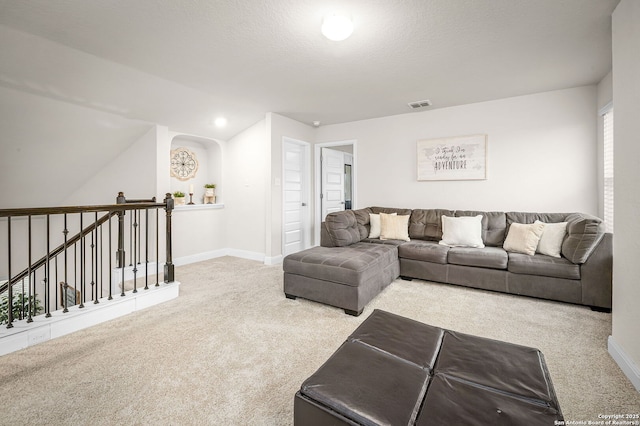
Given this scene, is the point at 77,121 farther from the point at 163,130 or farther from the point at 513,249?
the point at 513,249

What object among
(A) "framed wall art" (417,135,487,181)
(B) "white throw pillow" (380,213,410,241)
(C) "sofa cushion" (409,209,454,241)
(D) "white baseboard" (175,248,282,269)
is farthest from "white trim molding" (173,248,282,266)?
(A) "framed wall art" (417,135,487,181)

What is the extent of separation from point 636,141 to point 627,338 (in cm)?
120

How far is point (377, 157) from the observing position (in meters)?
4.98

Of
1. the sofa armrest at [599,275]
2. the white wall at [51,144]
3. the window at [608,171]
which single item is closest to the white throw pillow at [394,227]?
the sofa armrest at [599,275]

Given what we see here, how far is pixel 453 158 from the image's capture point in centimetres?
431

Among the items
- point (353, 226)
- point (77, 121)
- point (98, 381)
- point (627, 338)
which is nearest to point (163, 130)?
point (77, 121)

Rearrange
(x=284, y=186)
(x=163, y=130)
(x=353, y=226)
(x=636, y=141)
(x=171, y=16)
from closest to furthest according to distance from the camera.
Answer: (x=636, y=141), (x=171, y=16), (x=353, y=226), (x=163, y=130), (x=284, y=186)

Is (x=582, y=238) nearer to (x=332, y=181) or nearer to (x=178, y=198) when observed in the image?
(x=332, y=181)

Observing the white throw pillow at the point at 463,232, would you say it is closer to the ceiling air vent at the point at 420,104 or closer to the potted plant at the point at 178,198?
the ceiling air vent at the point at 420,104

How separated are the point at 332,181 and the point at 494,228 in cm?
298

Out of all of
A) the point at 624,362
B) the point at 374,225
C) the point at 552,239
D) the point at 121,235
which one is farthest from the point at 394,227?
the point at 121,235

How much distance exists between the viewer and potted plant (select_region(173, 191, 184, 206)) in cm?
473

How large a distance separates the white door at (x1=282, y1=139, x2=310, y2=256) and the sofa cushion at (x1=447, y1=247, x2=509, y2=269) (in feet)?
8.57

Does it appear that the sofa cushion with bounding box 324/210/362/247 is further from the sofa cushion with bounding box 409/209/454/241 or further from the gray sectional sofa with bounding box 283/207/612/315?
the sofa cushion with bounding box 409/209/454/241
